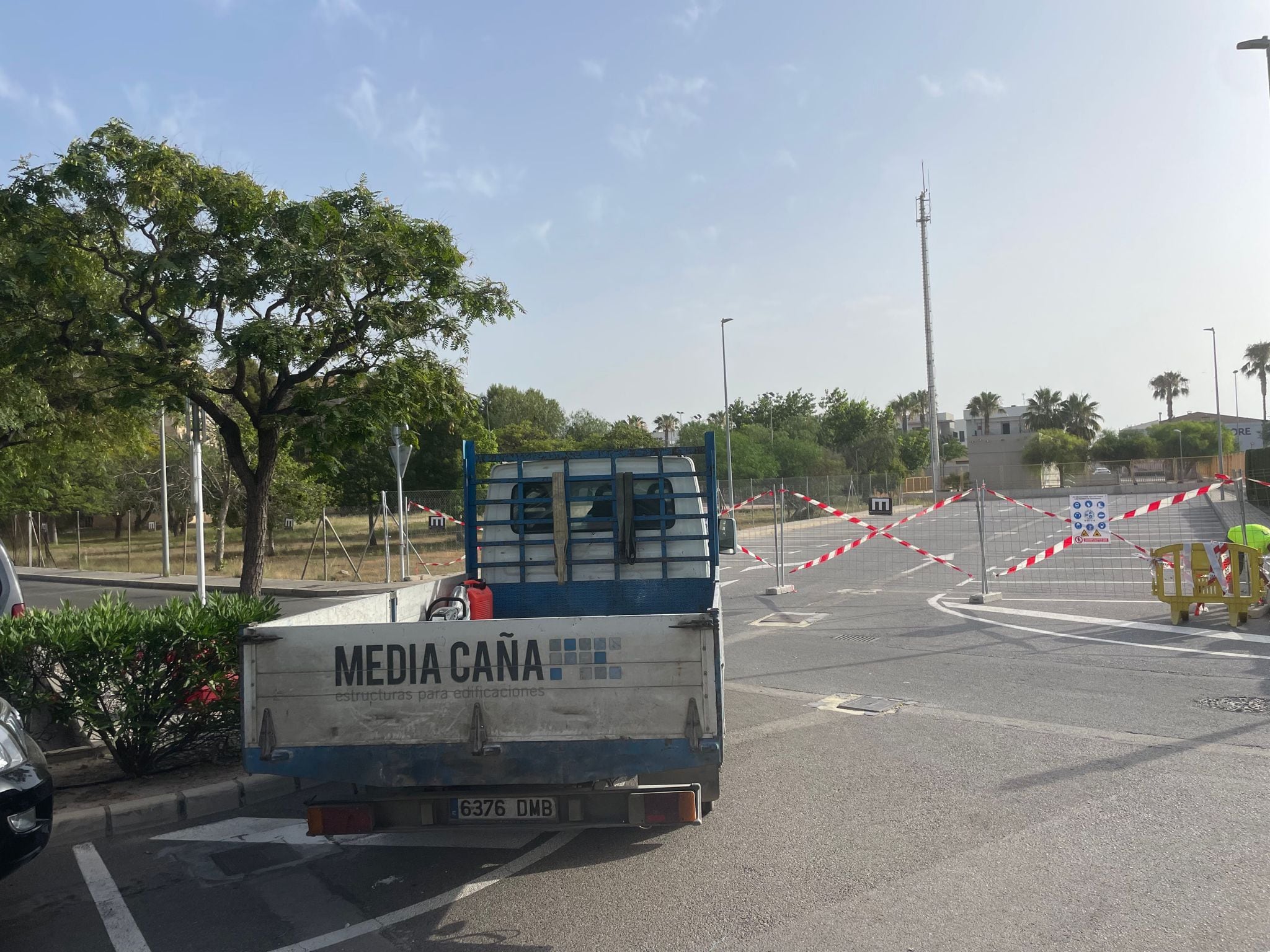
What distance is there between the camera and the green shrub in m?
6.11

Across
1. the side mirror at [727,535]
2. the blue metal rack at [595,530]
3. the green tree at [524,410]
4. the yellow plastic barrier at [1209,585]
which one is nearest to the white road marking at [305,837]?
the blue metal rack at [595,530]

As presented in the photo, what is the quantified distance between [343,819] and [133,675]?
2.67 m

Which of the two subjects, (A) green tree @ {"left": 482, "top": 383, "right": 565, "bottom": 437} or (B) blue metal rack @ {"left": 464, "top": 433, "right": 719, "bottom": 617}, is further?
(A) green tree @ {"left": 482, "top": 383, "right": 565, "bottom": 437}

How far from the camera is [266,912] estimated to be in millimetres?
4504

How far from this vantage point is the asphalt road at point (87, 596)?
1838cm

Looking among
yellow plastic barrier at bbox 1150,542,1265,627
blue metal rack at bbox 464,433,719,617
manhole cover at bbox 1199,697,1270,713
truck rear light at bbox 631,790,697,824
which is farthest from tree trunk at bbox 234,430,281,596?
yellow plastic barrier at bbox 1150,542,1265,627

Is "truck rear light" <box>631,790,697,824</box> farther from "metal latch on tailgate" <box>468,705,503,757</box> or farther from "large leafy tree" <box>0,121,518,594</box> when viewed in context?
"large leafy tree" <box>0,121,518,594</box>

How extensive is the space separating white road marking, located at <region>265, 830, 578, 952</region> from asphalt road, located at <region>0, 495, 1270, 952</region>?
0.06 ft

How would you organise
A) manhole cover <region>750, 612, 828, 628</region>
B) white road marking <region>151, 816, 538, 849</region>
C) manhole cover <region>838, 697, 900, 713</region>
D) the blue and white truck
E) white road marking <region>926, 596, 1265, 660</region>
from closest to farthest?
the blue and white truck
white road marking <region>151, 816, 538, 849</region>
manhole cover <region>838, 697, 900, 713</region>
white road marking <region>926, 596, 1265, 660</region>
manhole cover <region>750, 612, 828, 628</region>

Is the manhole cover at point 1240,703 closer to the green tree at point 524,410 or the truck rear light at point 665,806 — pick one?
the truck rear light at point 665,806

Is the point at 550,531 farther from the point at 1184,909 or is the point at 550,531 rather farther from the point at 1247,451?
the point at 1247,451

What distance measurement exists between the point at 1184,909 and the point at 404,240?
34.0 feet

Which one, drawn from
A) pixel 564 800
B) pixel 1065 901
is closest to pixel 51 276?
pixel 564 800

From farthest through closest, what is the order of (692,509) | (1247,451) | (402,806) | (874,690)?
(1247,451)
(874,690)
(692,509)
(402,806)
